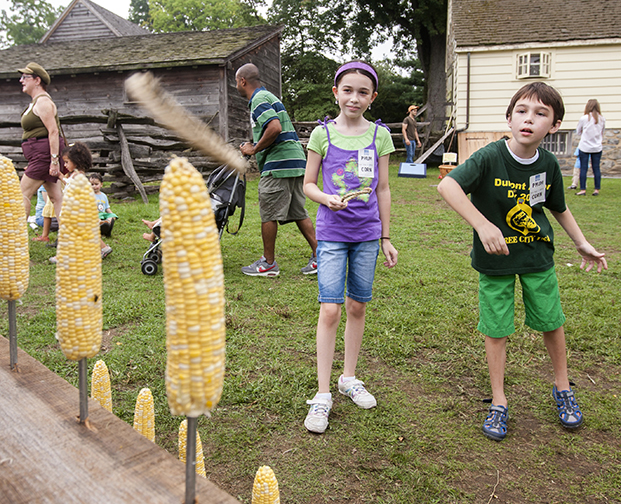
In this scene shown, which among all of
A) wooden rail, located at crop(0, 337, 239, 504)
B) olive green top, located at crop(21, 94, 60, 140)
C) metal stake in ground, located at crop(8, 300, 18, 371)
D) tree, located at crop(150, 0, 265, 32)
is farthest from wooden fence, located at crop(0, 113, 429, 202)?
tree, located at crop(150, 0, 265, 32)

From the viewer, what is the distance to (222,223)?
20.2 feet

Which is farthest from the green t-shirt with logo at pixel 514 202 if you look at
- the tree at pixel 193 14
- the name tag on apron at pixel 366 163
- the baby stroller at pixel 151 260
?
the tree at pixel 193 14

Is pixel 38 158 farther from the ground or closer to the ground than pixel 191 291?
farther from the ground

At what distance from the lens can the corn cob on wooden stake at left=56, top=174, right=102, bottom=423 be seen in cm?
133

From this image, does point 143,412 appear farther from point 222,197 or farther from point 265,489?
point 222,197

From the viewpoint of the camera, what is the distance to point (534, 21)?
19.1 m

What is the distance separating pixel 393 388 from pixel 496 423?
29.0 inches

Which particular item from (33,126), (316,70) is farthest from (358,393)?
(316,70)

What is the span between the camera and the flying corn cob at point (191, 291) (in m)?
1.01

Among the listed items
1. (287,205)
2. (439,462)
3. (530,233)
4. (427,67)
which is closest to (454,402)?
(439,462)

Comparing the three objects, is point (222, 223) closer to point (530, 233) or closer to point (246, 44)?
point (530, 233)

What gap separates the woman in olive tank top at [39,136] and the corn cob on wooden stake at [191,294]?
654cm

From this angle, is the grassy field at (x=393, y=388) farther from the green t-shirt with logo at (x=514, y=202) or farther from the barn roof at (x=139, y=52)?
the barn roof at (x=139, y=52)

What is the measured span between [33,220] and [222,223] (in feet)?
14.7
